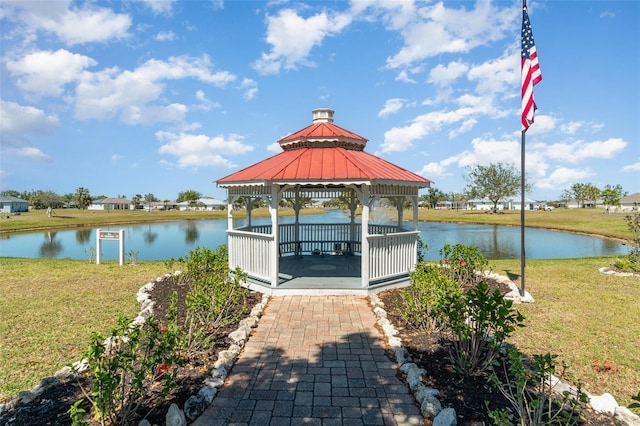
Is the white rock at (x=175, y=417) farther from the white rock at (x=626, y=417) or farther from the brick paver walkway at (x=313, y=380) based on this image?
the white rock at (x=626, y=417)

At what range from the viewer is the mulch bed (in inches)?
136

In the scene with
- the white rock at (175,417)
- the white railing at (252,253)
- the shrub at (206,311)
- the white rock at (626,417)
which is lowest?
the white rock at (626,417)

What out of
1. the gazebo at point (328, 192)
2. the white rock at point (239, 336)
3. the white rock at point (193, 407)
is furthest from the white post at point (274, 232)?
the white rock at point (193, 407)

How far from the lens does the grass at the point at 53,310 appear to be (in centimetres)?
502

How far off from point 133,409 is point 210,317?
2.35 meters

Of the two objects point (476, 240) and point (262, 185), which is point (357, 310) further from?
point (476, 240)

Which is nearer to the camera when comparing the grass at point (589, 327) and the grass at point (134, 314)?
the grass at point (589, 327)

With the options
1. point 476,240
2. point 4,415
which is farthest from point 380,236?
point 476,240

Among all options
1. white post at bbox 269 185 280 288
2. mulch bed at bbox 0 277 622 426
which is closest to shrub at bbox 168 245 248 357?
mulch bed at bbox 0 277 622 426

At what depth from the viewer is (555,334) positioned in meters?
6.04

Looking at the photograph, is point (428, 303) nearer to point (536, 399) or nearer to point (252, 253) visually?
point (536, 399)

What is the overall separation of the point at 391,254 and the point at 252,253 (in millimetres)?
3379

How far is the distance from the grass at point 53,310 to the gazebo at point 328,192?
111 inches

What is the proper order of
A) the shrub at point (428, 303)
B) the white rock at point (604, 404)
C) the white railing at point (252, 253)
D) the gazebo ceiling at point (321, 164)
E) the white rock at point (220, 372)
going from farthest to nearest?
the white railing at point (252, 253)
the gazebo ceiling at point (321, 164)
the shrub at point (428, 303)
the white rock at point (220, 372)
the white rock at point (604, 404)
